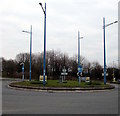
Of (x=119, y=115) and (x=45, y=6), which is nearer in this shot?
(x=119, y=115)

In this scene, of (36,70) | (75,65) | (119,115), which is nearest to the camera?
(119,115)

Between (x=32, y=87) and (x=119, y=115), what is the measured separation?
696 inches

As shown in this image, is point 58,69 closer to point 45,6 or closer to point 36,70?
point 36,70

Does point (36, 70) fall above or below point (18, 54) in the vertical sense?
below

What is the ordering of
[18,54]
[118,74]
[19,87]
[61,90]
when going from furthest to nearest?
[18,54] < [118,74] < [19,87] < [61,90]

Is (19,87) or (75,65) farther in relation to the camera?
(75,65)

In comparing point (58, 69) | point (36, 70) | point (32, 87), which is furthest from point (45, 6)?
point (58, 69)

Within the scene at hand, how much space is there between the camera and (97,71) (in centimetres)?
8688

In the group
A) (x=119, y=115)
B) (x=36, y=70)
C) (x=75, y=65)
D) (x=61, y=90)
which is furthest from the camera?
(x=75, y=65)

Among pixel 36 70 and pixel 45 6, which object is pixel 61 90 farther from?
pixel 36 70

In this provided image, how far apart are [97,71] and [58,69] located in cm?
1605

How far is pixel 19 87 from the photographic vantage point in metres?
26.9

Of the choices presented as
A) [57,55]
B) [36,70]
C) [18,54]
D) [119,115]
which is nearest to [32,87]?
[119,115]

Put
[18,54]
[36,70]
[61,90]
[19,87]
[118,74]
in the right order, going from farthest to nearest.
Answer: [18,54]
[118,74]
[36,70]
[19,87]
[61,90]
